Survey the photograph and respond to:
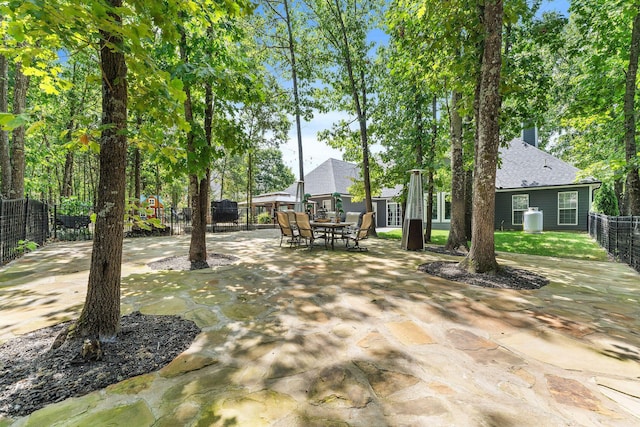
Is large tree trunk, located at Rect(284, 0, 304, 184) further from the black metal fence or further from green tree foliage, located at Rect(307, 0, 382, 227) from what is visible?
the black metal fence

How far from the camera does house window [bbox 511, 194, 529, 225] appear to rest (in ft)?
51.8

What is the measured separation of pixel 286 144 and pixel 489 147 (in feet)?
49.3

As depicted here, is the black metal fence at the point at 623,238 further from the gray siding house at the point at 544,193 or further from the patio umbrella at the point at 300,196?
the patio umbrella at the point at 300,196

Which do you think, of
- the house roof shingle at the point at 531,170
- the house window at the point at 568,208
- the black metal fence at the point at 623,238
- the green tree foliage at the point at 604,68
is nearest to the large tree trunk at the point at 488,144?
the black metal fence at the point at 623,238

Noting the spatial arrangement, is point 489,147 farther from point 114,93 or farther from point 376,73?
point 376,73

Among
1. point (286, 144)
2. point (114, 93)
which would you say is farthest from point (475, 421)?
point (286, 144)

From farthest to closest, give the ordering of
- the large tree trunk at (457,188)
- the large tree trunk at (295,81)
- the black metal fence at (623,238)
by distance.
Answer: the large tree trunk at (295,81)
the large tree trunk at (457,188)
the black metal fence at (623,238)

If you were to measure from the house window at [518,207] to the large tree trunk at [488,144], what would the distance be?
540 inches

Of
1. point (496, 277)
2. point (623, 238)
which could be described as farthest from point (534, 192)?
point (496, 277)

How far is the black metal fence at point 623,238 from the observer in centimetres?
564

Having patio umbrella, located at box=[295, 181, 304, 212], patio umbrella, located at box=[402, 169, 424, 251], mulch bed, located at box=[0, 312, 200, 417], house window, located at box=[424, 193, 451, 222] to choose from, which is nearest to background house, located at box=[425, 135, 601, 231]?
house window, located at box=[424, 193, 451, 222]

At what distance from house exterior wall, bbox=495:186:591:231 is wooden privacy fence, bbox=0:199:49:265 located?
64.8ft

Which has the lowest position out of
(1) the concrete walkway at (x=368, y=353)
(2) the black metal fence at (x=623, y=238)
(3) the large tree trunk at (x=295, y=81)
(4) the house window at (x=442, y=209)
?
(1) the concrete walkway at (x=368, y=353)

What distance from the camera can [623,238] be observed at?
21.4ft
